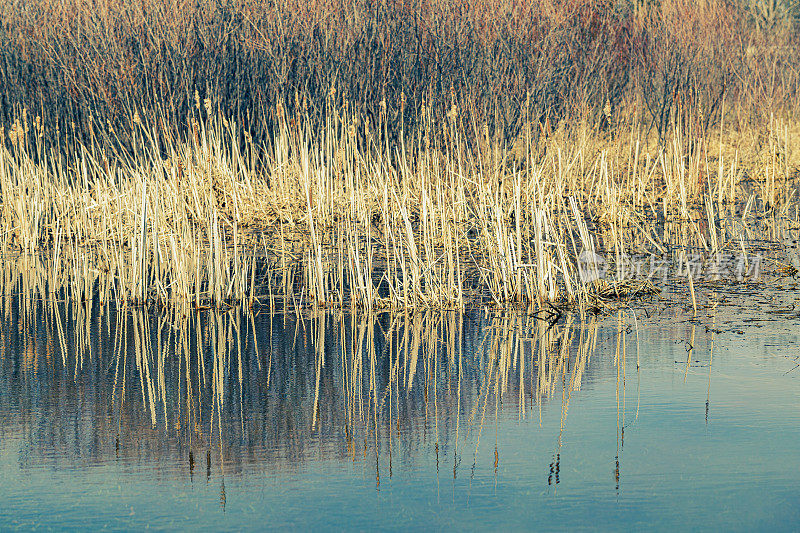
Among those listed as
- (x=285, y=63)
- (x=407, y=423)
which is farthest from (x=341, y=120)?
(x=407, y=423)

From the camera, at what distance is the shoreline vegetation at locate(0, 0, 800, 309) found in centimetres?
1109

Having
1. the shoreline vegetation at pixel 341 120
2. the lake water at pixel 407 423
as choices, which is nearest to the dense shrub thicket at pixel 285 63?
the shoreline vegetation at pixel 341 120

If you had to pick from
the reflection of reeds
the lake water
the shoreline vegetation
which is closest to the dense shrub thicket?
the shoreline vegetation

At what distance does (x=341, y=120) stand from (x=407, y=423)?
806cm

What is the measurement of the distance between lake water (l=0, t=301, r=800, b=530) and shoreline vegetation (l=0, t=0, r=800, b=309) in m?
3.08

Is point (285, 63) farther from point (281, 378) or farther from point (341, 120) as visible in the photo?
point (281, 378)

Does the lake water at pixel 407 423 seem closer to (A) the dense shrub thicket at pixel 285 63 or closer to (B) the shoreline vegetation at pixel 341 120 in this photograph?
(B) the shoreline vegetation at pixel 341 120

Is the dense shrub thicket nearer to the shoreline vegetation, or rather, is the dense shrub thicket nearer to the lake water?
the shoreline vegetation

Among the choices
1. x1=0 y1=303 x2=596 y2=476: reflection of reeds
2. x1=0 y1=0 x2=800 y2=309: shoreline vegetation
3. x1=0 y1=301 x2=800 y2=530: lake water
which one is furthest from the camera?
x1=0 y1=0 x2=800 y2=309: shoreline vegetation

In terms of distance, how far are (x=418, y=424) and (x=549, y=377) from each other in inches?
41.2

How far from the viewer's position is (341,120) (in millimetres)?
12547

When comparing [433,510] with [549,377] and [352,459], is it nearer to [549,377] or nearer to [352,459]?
[352,459]

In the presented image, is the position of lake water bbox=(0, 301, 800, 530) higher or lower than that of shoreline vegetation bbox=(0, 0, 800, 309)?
lower

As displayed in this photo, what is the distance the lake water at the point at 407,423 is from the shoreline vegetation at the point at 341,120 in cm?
308
